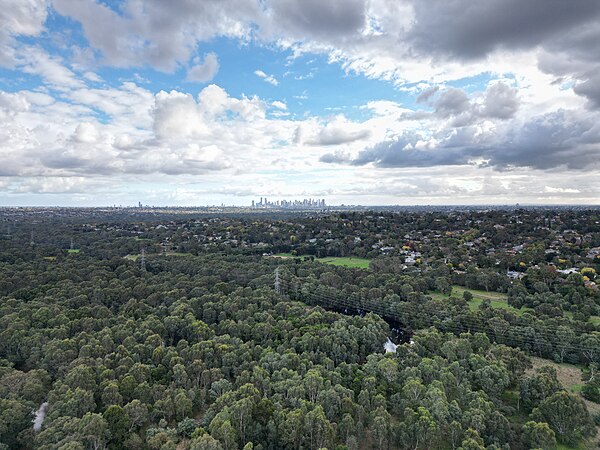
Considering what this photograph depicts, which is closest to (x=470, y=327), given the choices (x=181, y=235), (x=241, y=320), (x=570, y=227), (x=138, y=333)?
(x=241, y=320)

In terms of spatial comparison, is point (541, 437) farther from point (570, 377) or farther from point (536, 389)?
point (570, 377)

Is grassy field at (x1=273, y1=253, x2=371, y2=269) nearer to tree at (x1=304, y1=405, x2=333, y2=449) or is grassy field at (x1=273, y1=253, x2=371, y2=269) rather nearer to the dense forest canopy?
the dense forest canopy

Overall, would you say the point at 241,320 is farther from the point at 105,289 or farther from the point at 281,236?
the point at 281,236

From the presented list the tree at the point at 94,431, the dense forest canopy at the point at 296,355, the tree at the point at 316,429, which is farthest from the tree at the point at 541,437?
the tree at the point at 94,431

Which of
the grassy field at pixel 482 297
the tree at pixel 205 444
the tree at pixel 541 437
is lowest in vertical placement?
the grassy field at pixel 482 297

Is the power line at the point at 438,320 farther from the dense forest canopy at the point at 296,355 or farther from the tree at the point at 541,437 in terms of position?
the tree at the point at 541,437
